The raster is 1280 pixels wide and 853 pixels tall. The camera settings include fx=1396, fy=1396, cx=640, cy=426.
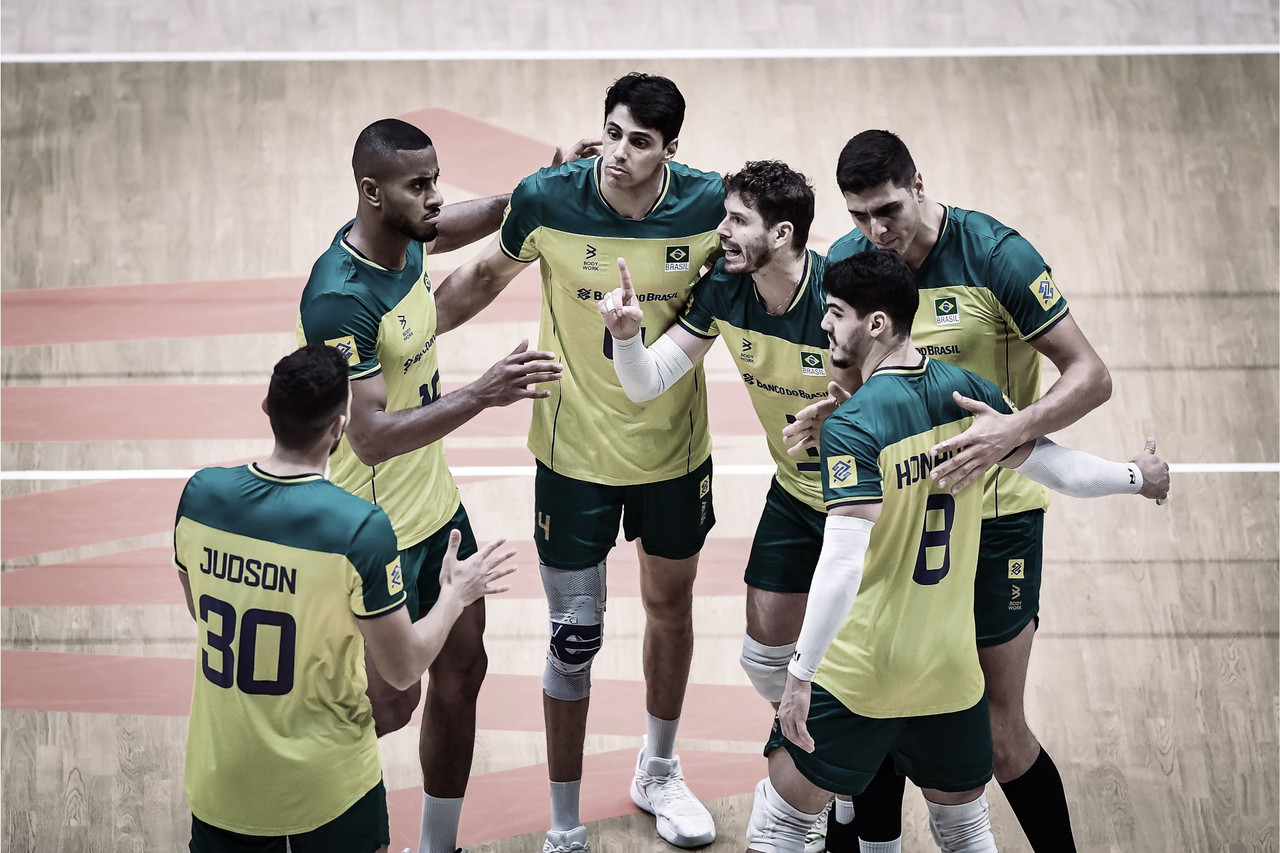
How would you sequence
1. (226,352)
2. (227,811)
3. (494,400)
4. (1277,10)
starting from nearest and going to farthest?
1. (227,811)
2. (494,400)
3. (226,352)
4. (1277,10)

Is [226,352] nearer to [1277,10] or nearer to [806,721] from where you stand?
[806,721]

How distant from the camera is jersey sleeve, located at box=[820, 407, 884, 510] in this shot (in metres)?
3.34

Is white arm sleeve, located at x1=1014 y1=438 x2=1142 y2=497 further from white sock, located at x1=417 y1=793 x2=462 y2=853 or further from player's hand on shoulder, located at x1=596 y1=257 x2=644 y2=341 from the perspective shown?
white sock, located at x1=417 y1=793 x2=462 y2=853

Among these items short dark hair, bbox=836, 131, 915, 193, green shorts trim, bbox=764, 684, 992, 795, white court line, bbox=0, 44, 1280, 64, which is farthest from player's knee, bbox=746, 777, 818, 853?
white court line, bbox=0, 44, 1280, 64

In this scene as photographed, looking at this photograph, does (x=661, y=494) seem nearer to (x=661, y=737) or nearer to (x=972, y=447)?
(x=661, y=737)

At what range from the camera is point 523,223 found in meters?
4.54

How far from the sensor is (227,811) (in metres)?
3.19

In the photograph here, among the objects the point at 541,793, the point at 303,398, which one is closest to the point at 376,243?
the point at 303,398

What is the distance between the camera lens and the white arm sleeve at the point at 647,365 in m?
4.19

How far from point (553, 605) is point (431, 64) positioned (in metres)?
4.55

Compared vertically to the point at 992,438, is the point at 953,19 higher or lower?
higher

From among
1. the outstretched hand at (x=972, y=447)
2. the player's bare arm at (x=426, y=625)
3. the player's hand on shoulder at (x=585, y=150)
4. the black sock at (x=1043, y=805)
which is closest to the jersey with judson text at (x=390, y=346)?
the player's hand on shoulder at (x=585, y=150)

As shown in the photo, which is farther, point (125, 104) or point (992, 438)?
point (125, 104)

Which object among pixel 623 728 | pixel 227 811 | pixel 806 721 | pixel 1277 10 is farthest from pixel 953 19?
pixel 227 811
